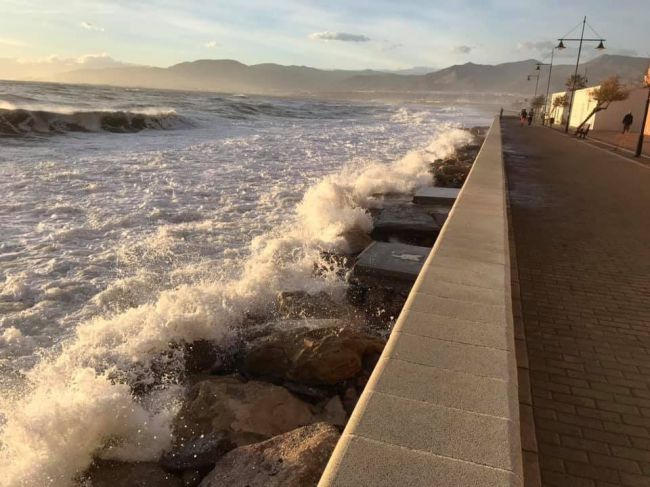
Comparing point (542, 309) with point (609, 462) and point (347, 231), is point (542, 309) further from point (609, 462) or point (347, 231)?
point (347, 231)

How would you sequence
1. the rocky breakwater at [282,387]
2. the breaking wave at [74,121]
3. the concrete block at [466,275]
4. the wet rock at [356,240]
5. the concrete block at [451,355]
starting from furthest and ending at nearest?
the breaking wave at [74,121]
the wet rock at [356,240]
the concrete block at [466,275]
the rocky breakwater at [282,387]
the concrete block at [451,355]

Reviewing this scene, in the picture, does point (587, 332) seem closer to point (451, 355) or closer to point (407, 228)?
point (451, 355)

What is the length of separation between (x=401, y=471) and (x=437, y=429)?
0.41m

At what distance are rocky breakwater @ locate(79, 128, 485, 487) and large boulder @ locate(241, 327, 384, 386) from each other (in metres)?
0.01

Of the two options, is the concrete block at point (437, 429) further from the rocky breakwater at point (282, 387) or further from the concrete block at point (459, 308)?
the concrete block at point (459, 308)

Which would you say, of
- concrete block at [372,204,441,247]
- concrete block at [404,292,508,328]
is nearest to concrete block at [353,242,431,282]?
concrete block at [372,204,441,247]

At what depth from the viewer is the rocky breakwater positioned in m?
3.47

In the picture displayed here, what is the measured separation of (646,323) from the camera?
4.96 meters

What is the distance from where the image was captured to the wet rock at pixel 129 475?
3697mm

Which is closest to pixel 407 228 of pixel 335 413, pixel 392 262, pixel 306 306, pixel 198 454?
pixel 392 262

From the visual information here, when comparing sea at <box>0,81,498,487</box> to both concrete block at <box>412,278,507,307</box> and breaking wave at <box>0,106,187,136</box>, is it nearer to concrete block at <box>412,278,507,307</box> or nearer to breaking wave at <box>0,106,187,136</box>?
concrete block at <box>412,278,507,307</box>

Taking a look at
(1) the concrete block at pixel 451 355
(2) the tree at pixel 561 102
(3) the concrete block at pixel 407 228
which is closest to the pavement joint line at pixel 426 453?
(1) the concrete block at pixel 451 355

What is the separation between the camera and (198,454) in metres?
3.77

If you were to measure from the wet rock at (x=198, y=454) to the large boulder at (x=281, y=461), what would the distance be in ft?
0.62
